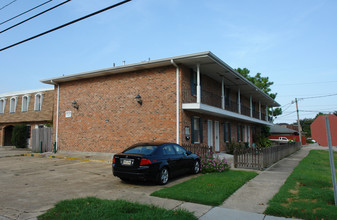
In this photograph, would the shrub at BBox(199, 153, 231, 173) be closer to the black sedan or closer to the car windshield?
the black sedan

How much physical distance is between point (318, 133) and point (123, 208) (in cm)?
481

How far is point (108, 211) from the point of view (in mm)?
5031

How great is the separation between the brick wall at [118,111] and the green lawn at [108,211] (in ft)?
26.5

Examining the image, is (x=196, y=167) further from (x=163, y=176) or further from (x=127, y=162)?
(x=127, y=162)

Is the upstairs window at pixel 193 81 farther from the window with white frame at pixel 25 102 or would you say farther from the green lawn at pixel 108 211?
the window with white frame at pixel 25 102

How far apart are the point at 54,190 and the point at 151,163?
9.43 feet

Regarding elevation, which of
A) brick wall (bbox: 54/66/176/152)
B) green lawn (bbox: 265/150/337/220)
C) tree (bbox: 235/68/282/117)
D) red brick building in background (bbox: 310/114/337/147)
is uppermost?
tree (bbox: 235/68/282/117)

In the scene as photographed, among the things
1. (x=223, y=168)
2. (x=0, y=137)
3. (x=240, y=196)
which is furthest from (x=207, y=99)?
(x=0, y=137)

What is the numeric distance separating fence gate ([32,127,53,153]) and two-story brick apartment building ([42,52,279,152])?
0.73 meters

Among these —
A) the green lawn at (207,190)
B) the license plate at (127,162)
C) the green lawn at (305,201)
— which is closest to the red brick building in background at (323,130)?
the green lawn at (305,201)

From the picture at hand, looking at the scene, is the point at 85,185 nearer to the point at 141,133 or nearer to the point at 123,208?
the point at 123,208

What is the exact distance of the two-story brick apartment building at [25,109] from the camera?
23875mm

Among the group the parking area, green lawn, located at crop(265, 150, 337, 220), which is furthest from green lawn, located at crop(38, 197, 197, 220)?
green lawn, located at crop(265, 150, 337, 220)

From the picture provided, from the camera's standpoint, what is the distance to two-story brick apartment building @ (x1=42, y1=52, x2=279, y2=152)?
44.8ft
